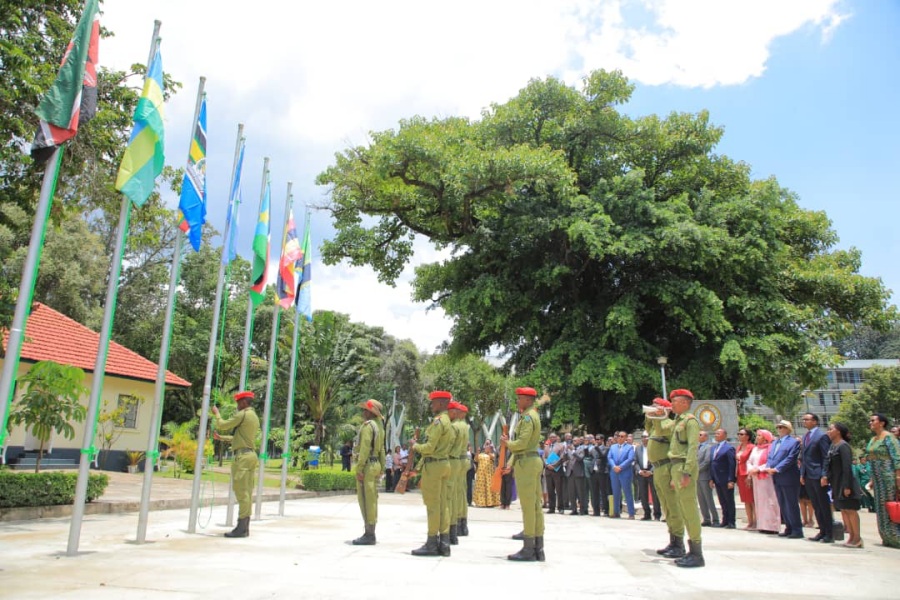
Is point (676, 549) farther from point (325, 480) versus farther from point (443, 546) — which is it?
point (325, 480)

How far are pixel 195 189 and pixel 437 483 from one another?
533 cm

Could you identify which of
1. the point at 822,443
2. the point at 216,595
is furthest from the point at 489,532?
the point at 216,595

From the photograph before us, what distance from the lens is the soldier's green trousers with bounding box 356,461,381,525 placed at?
27.5 feet

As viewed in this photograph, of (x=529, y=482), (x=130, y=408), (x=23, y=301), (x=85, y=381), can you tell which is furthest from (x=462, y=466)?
(x=130, y=408)

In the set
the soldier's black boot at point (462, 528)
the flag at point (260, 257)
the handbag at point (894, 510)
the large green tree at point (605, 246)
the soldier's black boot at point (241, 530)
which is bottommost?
the soldier's black boot at point (462, 528)

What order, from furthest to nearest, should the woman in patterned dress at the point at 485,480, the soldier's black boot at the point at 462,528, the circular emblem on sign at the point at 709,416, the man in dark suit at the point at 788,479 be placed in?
1. the woman in patterned dress at the point at 485,480
2. the circular emblem on sign at the point at 709,416
3. the man in dark suit at the point at 788,479
4. the soldier's black boot at the point at 462,528

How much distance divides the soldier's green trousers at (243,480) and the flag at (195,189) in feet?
10.0

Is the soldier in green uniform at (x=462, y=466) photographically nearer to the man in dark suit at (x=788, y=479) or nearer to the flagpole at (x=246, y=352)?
the flagpole at (x=246, y=352)

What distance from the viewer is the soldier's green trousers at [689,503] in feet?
24.0

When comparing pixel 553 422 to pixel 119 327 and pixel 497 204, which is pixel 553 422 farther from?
pixel 119 327

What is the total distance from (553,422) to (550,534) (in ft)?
34.5

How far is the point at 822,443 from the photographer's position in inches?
402

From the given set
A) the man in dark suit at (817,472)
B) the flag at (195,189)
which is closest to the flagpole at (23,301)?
the flag at (195,189)

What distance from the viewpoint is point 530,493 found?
25.0ft
